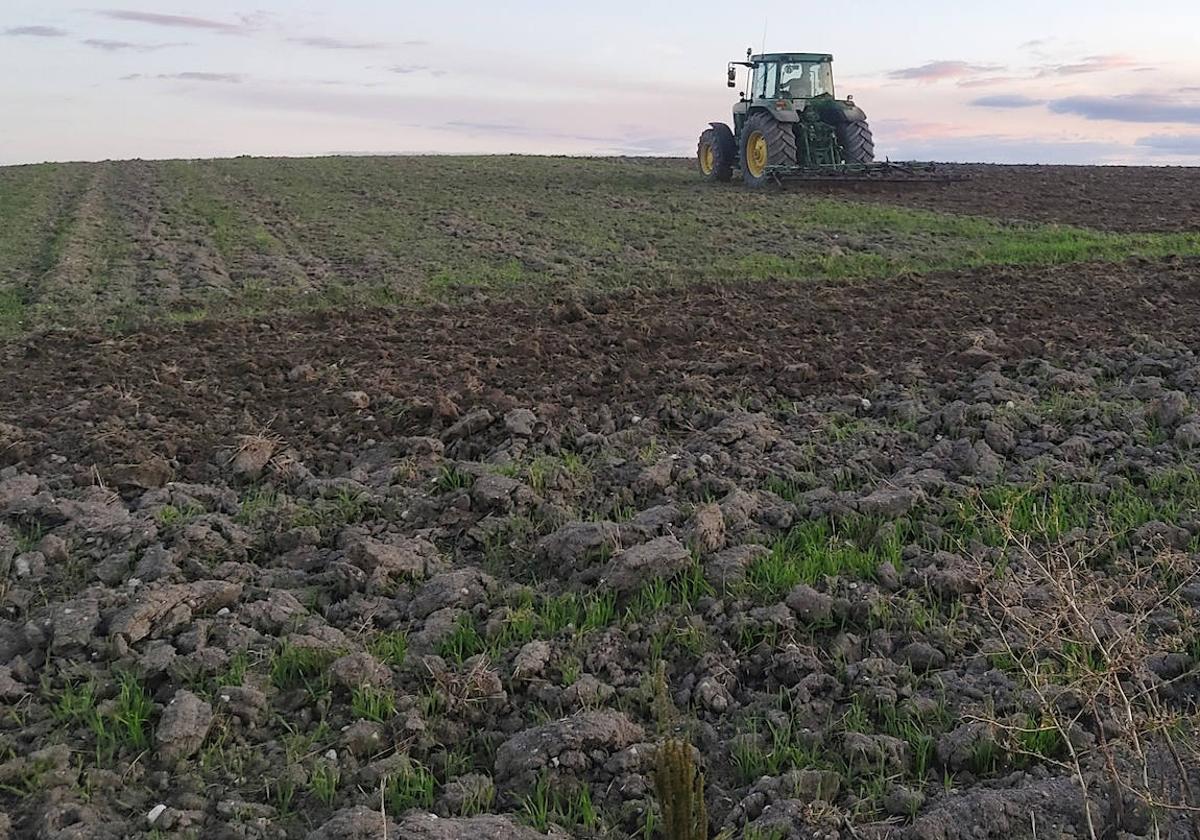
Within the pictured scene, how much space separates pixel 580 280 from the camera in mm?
10078

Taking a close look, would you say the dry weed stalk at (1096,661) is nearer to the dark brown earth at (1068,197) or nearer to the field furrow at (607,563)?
the field furrow at (607,563)

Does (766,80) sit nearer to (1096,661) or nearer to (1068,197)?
(1068,197)

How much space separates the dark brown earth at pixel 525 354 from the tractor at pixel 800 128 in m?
8.04

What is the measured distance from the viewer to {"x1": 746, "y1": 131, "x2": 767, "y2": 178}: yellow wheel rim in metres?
17.3

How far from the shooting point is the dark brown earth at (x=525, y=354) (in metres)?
5.91

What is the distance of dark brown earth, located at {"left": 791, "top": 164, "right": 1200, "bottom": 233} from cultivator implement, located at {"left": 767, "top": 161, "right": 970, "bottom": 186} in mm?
215

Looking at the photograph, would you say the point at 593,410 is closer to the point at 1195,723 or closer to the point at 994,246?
the point at 1195,723

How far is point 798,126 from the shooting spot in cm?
1750

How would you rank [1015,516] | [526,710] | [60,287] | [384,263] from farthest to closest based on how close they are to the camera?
1. [384,263]
2. [60,287]
3. [1015,516]
4. [526,710]

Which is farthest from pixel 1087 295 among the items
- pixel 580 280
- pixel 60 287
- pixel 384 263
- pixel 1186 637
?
pixel 60 287

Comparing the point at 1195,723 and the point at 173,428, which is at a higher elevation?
the point at 173,428

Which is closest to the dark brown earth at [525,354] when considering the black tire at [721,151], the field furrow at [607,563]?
the field furrow at [607,563]

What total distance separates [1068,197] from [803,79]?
4854 millimetres

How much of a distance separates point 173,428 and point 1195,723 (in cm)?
507
